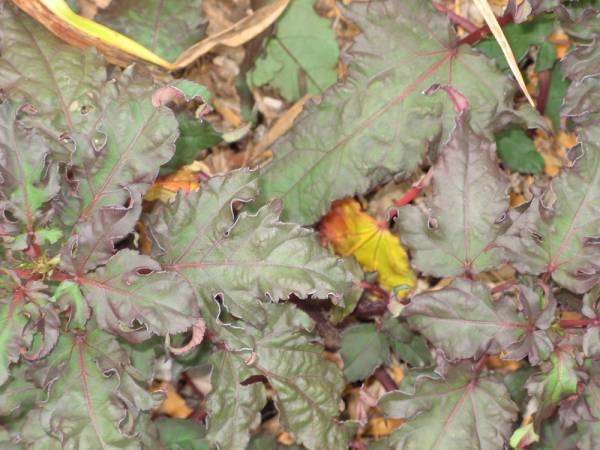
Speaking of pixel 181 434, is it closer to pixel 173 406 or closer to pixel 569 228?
pixel 173 406

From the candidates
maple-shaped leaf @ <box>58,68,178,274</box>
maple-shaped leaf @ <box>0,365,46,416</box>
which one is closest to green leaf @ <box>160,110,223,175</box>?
maple-shaped leaf @ <box>58,68,178,274</box>

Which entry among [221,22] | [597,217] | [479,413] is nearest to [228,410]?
[479,413]

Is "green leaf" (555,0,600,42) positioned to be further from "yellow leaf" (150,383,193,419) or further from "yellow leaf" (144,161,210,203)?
"yellow leaf" (150,383,193,419)

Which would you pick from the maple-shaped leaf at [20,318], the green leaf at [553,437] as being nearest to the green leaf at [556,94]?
the green leaf at [553,437]

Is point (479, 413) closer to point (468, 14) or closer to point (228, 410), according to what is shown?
point (228, 410)

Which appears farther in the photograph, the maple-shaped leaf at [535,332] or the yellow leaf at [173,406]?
the yellow leaf at [173,406]

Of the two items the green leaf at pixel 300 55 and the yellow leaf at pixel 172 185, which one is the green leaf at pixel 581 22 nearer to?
the green leaf at pixel 300 55
